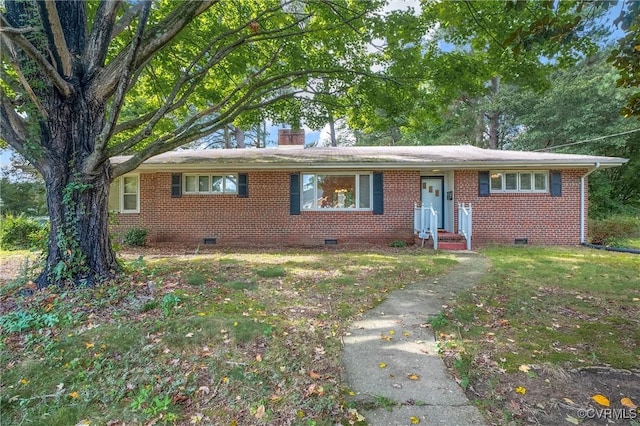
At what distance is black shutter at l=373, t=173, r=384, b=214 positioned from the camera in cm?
1076

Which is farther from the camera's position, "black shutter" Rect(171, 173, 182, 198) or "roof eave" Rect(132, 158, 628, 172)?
"black shutter" Rect(171, 173, 182, 198)

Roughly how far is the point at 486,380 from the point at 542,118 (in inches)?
822

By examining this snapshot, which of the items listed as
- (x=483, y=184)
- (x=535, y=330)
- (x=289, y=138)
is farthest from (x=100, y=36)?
(x=483, y=184)

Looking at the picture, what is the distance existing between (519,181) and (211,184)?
10193 millimetres

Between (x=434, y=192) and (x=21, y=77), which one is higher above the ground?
(x=21, y=77)

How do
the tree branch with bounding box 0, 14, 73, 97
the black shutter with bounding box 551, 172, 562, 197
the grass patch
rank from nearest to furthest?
the tree branch with bounding box 0, 14, 73, 97 < the grass patch < the black shutter with bounding box 551, 172, 562, 197

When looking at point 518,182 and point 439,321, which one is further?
point 518,182

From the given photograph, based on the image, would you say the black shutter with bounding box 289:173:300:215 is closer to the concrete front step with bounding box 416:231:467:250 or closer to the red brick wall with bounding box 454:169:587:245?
the concrete front step with bounding box 416:231:467:250

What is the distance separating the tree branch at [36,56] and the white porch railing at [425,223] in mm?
8873

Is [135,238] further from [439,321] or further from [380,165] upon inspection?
[439,321]

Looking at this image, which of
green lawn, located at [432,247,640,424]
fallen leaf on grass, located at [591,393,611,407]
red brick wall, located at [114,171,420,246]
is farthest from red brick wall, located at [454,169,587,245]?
fallen leaf on grass, located at [591,393,611,407]

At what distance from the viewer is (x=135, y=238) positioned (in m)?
10.4

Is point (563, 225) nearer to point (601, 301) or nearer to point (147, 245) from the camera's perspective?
point (601, 301)

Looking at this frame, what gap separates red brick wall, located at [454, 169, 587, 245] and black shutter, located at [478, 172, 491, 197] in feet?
0.34
